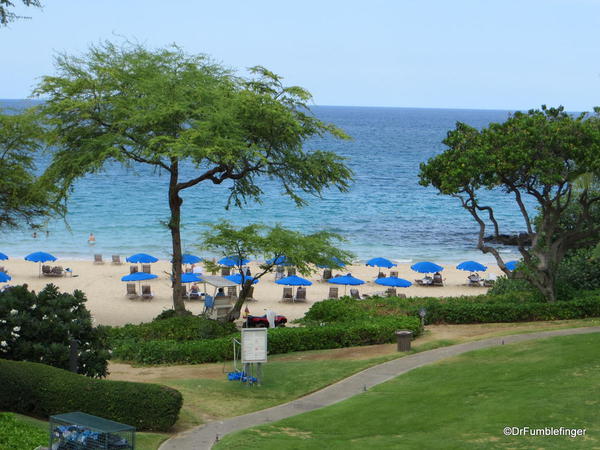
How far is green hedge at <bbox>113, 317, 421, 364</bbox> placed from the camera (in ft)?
85.5

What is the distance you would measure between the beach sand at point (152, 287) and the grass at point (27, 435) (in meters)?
21.0

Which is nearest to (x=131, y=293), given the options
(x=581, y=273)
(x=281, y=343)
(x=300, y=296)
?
(x=300, y=296)

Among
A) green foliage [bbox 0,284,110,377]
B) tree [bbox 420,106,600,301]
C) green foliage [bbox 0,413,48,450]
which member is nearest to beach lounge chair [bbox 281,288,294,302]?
tree [bbox 420,106,600,301]

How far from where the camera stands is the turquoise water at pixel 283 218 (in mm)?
69375

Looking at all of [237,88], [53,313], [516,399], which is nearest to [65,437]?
[53,313]

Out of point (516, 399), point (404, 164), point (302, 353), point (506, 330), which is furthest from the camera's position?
point (404, 164)

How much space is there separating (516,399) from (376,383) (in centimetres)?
492

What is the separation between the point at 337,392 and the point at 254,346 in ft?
8.77

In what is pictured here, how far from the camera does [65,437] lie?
43.6ft

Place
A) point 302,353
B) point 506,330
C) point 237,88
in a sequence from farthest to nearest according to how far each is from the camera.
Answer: point 237,88
point 506,330
point 302,353

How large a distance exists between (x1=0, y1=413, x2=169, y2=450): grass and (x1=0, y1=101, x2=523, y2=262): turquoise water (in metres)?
42.7

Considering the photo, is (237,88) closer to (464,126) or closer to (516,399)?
(464,126)

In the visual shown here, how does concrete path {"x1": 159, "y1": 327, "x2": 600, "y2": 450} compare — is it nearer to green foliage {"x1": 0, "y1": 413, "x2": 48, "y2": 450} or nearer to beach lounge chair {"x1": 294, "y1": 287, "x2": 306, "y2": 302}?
green foliage {"x1": 0, "y1": 413, "x2": 48, "y2": 450}

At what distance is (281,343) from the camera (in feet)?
88.5
